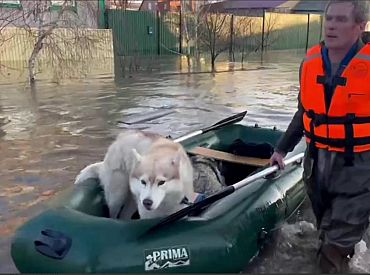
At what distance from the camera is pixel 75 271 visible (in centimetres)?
320

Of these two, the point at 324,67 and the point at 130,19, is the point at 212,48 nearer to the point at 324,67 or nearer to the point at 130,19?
the point at 130,19

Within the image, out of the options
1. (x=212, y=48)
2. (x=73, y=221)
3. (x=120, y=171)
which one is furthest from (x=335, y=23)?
(x=212, y=48)

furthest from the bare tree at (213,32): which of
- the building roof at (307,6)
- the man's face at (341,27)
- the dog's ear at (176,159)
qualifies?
the building roof at (307,6)

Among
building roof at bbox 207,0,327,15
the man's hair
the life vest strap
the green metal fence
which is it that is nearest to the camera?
the man's hair

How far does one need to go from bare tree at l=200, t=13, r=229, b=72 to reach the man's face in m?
15.1

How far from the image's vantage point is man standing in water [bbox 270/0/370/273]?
130 inches

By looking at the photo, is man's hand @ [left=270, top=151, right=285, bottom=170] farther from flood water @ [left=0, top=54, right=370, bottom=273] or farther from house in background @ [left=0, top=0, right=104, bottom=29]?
house in background @ [left=0, top=0, right=104, bottom=29]

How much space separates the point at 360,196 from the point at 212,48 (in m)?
16.8

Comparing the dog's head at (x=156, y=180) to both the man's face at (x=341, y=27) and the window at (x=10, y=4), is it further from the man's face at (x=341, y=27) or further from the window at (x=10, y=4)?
the window at (x=10, y=4)

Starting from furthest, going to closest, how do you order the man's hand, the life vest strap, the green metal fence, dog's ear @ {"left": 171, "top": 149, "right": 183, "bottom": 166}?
1. the green metal fence
2. the man's hand
3. dog's ear @ {"left": 171, "top": 149, "right": 183, "bottom": 166}
4. the life vest strap

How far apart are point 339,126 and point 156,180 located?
1.30 metres

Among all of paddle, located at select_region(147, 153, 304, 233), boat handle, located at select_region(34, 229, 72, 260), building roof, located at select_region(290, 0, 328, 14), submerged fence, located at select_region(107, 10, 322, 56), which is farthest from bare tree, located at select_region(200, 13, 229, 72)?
building roof, located at select_region(290, 0, 328, 14)

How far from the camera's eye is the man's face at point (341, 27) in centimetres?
325

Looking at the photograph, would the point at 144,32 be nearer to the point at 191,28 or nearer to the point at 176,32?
the point at 176,32
